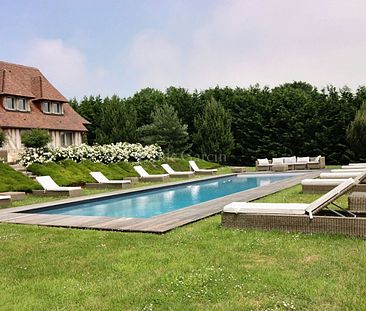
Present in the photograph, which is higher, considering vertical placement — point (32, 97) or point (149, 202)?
point (32, 97)

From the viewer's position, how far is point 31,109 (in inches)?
1108

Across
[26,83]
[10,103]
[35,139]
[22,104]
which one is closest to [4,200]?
[35,139]

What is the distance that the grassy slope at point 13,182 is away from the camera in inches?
565

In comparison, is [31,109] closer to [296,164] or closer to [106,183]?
[106,183]

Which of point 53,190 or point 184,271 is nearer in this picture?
point 184,271

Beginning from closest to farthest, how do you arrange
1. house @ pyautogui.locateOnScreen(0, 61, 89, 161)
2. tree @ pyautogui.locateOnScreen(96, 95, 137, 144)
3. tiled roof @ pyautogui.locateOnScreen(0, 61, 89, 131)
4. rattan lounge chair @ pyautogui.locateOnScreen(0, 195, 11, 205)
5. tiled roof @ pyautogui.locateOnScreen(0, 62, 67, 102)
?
rattan lounge chair @ pyautogui.locateOnScreen(0, 195, 11, 205), house @ pyautogui.locateOnScreen(0, 61, 89, 161), tiled roof @ pyautogui.locateOnScreen(0, 61, 89, 131), tiled roof @ pyautogui.locateOnScreen(0, 62, 67, 102), tree @ pyautogui.locateOnScreen(96, 95, 137, 144)

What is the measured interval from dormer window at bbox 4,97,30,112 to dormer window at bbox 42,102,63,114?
1396mm

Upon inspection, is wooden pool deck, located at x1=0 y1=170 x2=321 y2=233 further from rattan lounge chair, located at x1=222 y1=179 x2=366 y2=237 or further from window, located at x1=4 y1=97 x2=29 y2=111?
window, located at x1=4 y1=97 x2=29 y2=111

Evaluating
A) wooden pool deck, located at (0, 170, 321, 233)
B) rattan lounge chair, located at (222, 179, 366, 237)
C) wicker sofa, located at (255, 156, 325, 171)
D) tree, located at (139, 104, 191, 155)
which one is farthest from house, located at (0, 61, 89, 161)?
rattan lounge chair, located at (222, 179, 366, 237)

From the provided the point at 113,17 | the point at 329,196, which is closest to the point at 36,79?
the point at 113,17

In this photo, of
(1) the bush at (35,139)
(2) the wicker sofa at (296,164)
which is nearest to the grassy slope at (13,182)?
(1) the bush at (35,139)

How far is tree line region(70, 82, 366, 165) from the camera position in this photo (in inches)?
1132

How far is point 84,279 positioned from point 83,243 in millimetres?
1779

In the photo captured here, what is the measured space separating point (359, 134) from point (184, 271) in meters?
22.2
